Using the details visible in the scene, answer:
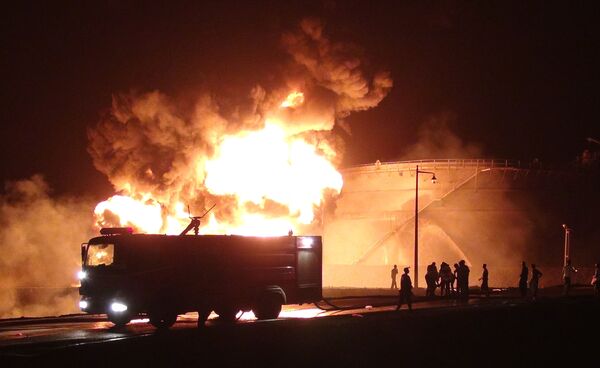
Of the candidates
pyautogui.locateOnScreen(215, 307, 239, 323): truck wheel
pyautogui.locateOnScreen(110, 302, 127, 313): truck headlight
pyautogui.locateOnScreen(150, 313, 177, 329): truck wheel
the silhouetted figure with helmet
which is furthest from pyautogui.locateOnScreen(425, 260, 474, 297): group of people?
pyautogui.locateOnScreen(110, 302, 127, 313): truck headlight

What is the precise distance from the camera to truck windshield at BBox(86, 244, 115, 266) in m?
22.7

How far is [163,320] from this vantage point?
22.6 m

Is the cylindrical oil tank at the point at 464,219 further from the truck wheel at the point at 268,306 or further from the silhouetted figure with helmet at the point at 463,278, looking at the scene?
the truck wheel at the point at 268,306

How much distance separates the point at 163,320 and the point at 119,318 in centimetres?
137

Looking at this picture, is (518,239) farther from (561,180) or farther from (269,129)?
(269,129)

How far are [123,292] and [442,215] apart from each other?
159ft

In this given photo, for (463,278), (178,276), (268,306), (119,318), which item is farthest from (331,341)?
(463,278)

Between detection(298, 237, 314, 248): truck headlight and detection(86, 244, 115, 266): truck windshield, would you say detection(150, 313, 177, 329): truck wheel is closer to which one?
detection(86, 244, 115, 266): truck windshield

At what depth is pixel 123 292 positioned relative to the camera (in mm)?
22016

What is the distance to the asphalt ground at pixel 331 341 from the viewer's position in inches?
615

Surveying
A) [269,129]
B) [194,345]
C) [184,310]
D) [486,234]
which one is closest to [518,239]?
[486,234]

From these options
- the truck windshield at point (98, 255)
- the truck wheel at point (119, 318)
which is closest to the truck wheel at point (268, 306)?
the truck wheel at point (119, 318)

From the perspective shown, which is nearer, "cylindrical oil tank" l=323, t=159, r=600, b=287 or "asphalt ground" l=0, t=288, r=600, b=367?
"asphalt ground" l=0, t=288, r=600, b=367

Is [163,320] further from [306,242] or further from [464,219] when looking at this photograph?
[464,219]
